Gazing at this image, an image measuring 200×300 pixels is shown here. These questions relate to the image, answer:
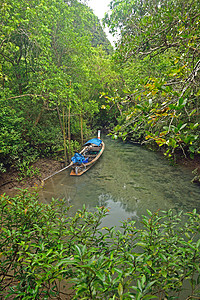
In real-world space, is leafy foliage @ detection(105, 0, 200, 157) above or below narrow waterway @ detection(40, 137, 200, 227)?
above

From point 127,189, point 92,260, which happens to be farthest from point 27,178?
point 92,260

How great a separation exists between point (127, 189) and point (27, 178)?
429cm

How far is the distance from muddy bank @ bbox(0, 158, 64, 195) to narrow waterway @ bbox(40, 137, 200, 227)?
1.50 ft

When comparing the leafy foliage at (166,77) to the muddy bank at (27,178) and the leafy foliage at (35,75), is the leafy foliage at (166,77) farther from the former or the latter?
the muddy bank at (27,178)

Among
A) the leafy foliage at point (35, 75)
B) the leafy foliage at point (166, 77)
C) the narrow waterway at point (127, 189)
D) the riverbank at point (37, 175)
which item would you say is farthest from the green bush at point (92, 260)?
the leafy foliage at point (35, 75)

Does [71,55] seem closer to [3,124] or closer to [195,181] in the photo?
[3,124]

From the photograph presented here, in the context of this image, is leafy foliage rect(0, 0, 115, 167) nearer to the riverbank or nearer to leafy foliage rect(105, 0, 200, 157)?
the riverbank

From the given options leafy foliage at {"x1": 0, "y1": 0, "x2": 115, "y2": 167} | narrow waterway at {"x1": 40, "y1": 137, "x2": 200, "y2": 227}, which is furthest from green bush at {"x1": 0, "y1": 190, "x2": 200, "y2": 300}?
leafy foliage at {"x1": 0, "y1": 0, "x2": 115, "y2": 167}

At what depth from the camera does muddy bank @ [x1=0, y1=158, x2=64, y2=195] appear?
6.34 meters

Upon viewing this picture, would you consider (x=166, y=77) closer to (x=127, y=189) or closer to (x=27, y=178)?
(x=127, y=189)

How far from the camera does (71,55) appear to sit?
10.2 metres

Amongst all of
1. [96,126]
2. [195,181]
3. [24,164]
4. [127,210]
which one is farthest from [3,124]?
[96,126]

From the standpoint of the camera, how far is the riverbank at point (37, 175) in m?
6.36

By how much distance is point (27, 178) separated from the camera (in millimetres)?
7012
